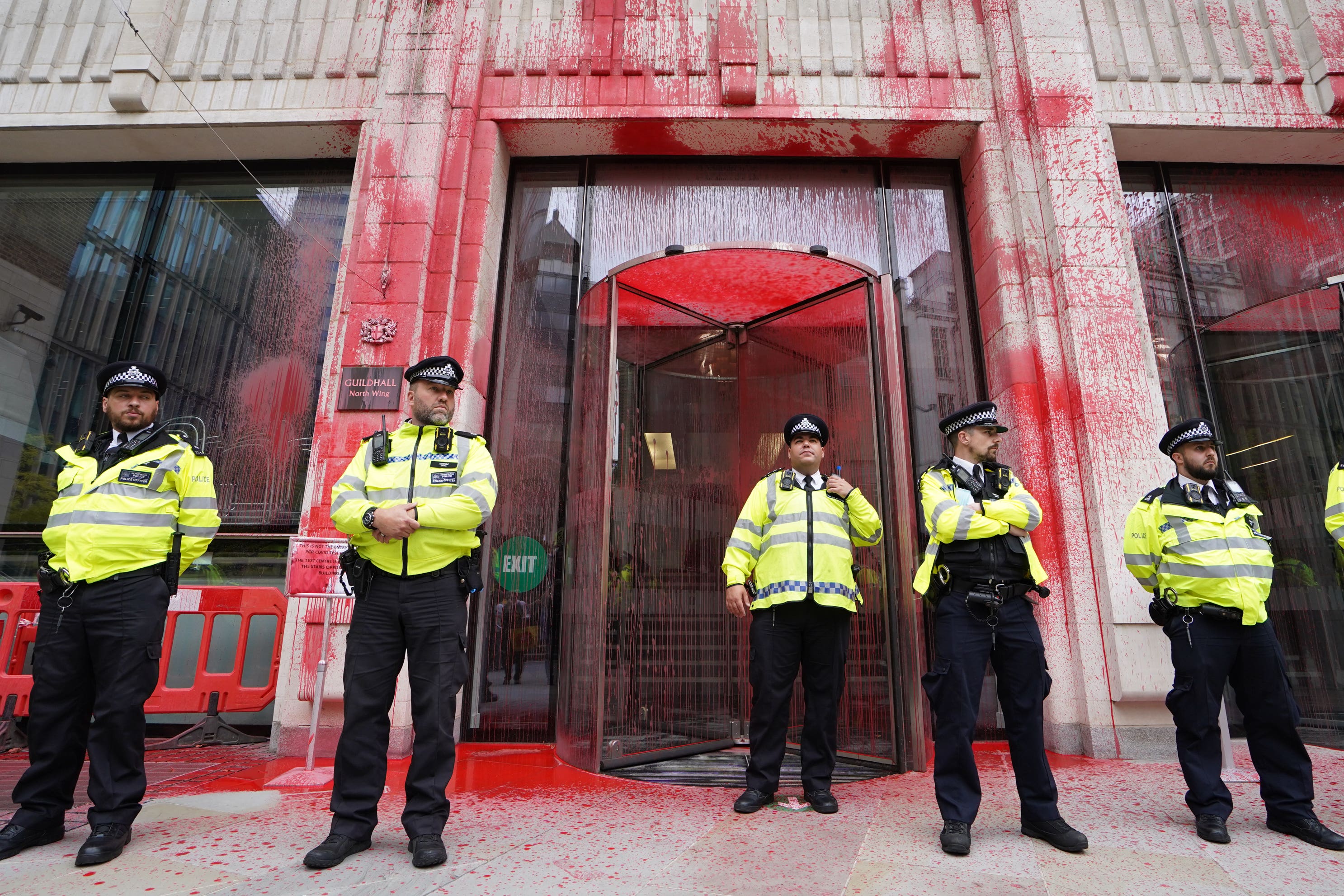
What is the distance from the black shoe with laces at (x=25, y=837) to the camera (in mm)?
2764

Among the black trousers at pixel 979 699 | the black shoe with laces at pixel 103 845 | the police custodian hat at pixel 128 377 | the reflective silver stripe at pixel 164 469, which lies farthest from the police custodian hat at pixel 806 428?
the black shoe with laces at pixel 103 845

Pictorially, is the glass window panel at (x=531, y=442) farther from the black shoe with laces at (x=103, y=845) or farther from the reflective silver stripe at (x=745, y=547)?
the black shoe with laces at (x=103, y=845)

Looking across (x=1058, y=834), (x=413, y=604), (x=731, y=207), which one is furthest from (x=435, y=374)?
(x=731, y=207)

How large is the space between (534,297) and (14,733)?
4966mm

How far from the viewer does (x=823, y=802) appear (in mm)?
3443

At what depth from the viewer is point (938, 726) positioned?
3084 millimetres

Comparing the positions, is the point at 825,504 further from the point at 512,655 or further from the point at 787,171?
the point at 787,171

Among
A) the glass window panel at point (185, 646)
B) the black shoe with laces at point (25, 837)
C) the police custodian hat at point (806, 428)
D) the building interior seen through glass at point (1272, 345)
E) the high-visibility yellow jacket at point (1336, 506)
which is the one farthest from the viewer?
the glass window panel at point (185, 646)

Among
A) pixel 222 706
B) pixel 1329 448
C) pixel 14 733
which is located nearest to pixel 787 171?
pixel 1329 448

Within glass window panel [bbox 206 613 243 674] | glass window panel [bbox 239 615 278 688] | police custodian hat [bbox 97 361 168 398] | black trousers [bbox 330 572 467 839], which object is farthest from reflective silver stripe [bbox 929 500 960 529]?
glass window panel [bbox 206 613 243 674]

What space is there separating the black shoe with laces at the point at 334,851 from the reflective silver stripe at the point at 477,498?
4.21 ft

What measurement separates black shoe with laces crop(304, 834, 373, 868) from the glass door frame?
1.81 m

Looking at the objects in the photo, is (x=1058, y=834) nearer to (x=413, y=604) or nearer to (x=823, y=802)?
(x=823, y=802)

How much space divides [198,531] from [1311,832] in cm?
489
